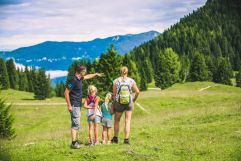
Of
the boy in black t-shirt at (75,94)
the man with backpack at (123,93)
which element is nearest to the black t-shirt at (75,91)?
the boy in black t-shirt at (75,94)

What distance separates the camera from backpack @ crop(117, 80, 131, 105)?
14.4 meters

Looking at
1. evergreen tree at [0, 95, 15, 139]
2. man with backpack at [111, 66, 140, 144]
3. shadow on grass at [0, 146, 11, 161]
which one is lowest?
evergreen tree at [0, 95, 15, 139]

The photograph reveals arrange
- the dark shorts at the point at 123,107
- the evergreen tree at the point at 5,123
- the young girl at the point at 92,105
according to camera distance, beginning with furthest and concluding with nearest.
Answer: the evergreen tree at the point at 5,123 < the young girl at the point at 92,105 < the dark shorts at the point at 123,107

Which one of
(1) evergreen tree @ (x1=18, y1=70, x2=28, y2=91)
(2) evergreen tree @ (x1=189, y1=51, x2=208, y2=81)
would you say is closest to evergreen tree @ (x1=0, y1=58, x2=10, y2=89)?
(1) evergreen tree @ (x1=18, y1=70, x2=28, y2=91)

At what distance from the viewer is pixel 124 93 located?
566 inches

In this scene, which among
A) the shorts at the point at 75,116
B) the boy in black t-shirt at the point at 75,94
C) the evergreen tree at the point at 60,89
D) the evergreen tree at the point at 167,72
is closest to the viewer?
the boy in black t-shirt at the point at 75,94

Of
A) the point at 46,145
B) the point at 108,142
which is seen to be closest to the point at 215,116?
the point at 108,142

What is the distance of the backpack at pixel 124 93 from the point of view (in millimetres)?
14367

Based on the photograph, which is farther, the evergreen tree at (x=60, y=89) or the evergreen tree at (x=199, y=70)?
the evergreen tree at (x=60, y=89)

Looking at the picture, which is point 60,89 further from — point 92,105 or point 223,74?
point 92,105

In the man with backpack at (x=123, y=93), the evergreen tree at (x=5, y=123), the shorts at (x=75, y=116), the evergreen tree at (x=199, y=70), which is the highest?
the evergreen tree at (x=199, y=70)

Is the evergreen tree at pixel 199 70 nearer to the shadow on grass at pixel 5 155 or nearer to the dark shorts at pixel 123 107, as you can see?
the dark shorts at pixel 123 107

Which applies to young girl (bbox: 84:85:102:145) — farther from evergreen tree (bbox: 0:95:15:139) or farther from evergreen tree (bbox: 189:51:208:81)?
evergreen tree (bbox: 189:51:208:81)

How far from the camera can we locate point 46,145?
15.2 meters
